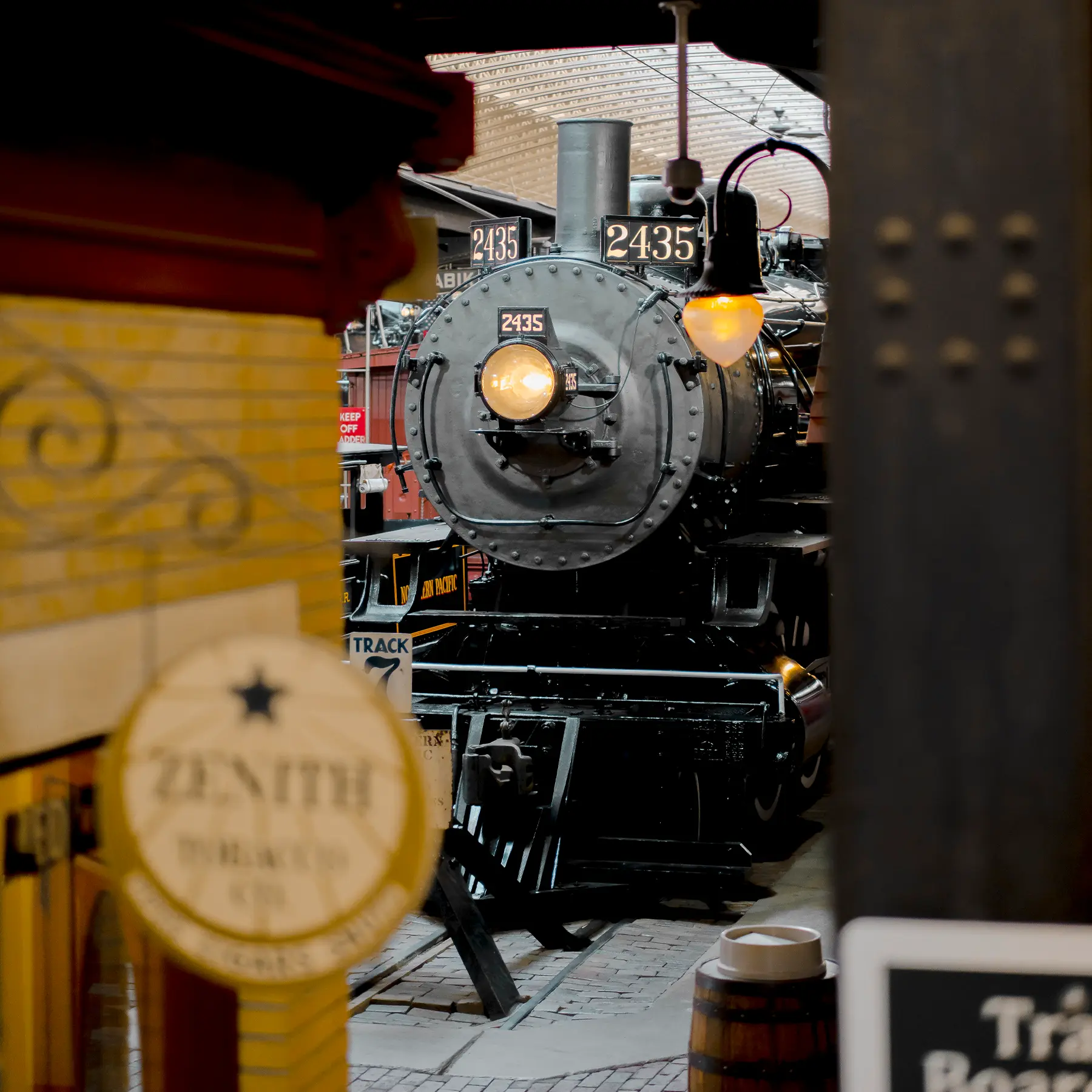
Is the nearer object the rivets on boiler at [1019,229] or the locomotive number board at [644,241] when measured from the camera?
the rivets on boiler at [1019,229]

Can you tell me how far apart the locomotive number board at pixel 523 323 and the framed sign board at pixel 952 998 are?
235 inches

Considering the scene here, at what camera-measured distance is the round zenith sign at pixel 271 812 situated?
96.5 inches

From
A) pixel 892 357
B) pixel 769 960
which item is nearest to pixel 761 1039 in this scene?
pixel 769 960

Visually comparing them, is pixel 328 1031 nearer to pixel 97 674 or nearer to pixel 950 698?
pixel 97 674

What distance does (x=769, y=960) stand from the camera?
396 centimetres

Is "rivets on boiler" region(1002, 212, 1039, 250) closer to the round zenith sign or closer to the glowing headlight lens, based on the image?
the round zenith sign

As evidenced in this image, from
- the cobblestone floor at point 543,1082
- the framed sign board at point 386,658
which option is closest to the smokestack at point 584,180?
the framed sign board at point 386,658

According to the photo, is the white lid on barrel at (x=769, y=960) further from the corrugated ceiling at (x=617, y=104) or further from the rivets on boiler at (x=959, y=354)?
the rivets on boiler at (x=959, y=354)

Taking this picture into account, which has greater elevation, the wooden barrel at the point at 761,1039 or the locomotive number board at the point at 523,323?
the locomotive number board at the point at 523,323

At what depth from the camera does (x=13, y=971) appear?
3.01 m

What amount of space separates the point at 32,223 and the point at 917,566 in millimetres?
1993

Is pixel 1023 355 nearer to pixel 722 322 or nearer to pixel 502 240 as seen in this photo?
pixel 722 322

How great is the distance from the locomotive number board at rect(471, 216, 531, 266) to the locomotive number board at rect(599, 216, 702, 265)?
568mm

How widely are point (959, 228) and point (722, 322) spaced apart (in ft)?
18.2
